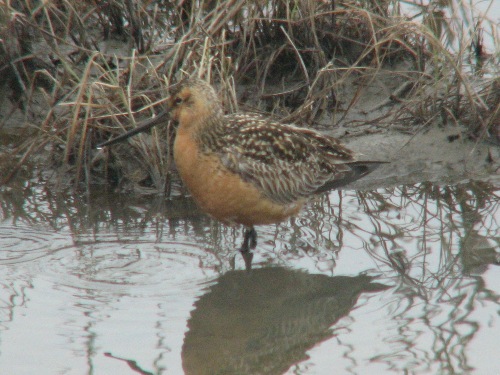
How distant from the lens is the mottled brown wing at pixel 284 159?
5.44 meters

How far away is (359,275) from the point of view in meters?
5.21

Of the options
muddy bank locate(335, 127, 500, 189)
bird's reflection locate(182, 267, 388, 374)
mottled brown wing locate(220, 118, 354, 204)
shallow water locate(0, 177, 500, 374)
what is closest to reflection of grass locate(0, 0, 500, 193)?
muddy bank locate(335, 127, 500, 189)

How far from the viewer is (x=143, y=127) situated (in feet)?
19.0

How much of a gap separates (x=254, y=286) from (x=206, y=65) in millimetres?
2063

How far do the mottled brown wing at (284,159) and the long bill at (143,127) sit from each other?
47cm

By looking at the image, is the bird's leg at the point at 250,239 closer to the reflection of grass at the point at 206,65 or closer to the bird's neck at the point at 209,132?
the bird's neck at the point at 209,132

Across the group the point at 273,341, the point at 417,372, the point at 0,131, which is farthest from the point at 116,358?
the point at 0,131

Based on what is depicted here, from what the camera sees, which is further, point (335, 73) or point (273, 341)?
point (335, 73)

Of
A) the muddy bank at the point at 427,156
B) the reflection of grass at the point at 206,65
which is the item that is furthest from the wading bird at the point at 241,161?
the muddy bank at the point at 427,156

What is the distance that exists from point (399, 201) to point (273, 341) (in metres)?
2.21

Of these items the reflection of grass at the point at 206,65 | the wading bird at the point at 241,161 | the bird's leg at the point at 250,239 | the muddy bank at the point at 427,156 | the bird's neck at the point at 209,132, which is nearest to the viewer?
the wading bird at the point at 241,161

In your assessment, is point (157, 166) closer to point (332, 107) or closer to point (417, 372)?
point (332, 107)

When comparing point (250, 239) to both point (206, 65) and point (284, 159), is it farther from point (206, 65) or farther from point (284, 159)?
point (206, 65)

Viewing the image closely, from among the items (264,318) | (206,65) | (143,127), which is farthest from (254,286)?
(206,65)
